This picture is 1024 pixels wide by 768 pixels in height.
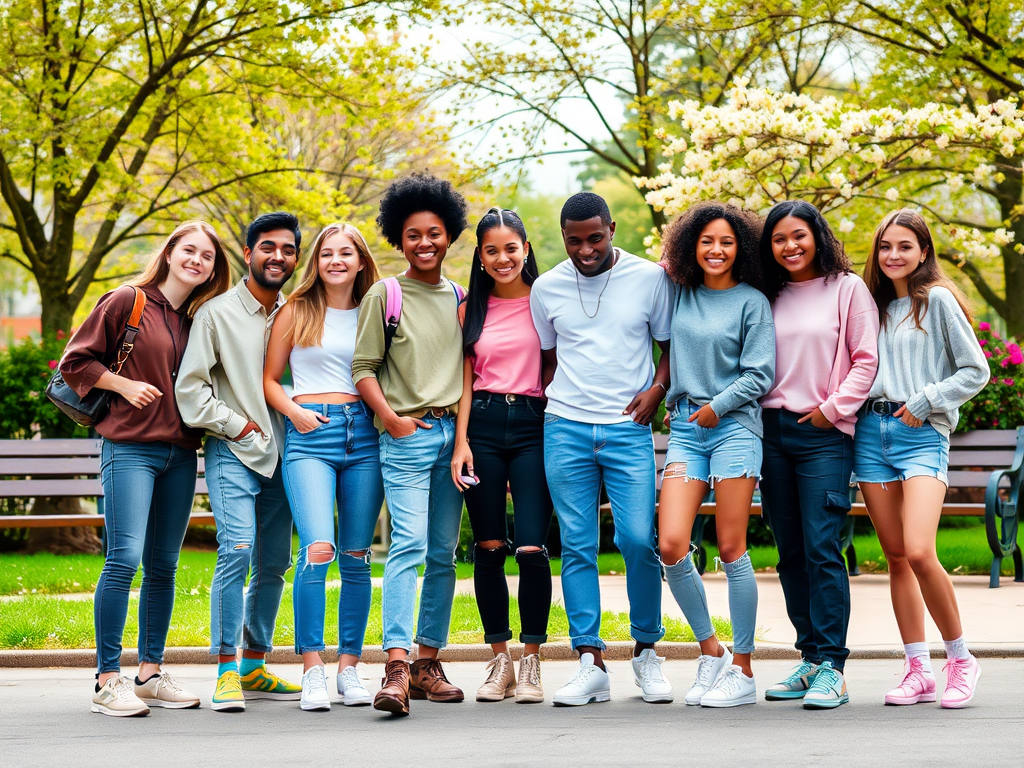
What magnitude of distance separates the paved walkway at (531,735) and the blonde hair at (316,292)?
167 cm

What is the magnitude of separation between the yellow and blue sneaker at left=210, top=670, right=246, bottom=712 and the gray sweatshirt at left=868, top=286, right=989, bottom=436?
3.04 metres

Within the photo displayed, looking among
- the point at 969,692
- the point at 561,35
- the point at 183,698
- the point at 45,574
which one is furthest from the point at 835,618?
the point at 561,35

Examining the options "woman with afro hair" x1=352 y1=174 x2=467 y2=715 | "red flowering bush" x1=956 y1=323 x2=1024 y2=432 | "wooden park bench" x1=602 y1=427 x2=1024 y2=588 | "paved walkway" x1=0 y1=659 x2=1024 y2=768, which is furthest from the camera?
"red flowering bush" x1=956 y1=323 x2=1024 y2=432

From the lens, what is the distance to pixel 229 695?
488 centimetres

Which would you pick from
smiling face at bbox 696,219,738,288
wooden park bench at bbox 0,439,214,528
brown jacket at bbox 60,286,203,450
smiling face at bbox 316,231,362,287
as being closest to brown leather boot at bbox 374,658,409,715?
brown jacket at bbox 60,286,203,450

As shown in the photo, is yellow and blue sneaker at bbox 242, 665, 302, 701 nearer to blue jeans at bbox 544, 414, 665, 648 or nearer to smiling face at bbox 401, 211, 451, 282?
blue jeans at bbox 544, 414, 665, 648

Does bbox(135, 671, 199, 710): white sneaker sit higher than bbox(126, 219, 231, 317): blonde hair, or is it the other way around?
bbox(126, 219, 231, 317): blonde hair

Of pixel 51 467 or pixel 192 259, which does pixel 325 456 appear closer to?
pixel 192 259

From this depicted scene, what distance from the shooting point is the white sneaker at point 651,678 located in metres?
5.01

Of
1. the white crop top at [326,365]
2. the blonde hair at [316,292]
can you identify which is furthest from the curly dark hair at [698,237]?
the white crop top at [326,365]

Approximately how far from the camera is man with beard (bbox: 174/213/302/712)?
490cm

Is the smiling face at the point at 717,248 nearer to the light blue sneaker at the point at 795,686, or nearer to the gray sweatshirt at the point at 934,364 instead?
the gray sweatshirt at the point at 934,364

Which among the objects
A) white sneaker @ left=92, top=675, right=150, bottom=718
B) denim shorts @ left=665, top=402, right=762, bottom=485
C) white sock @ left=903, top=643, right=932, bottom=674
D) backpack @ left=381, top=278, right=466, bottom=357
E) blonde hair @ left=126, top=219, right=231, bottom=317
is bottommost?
white sneaker @ left=92, top=675, right=150, bottom=718

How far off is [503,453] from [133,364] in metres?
1.68
